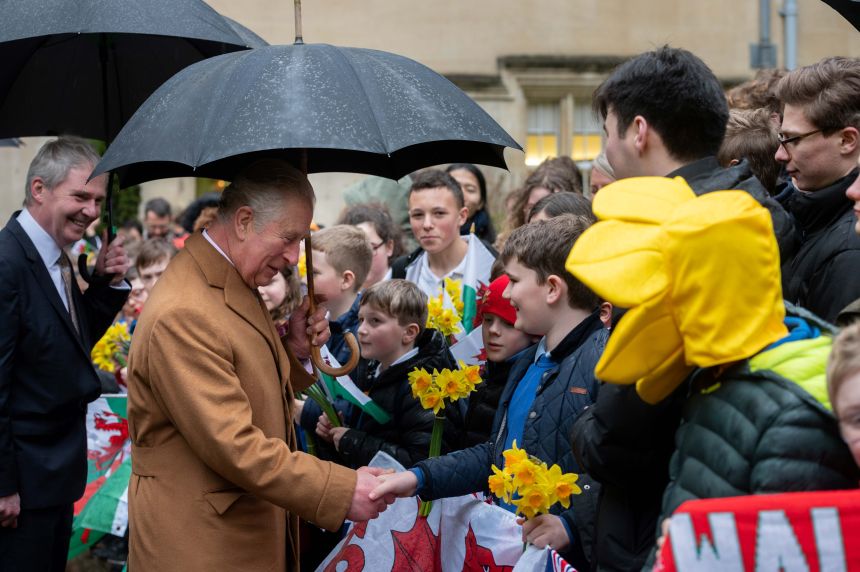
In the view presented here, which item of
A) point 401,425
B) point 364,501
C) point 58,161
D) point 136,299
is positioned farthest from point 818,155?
point 136,299

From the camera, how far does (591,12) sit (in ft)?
56.5

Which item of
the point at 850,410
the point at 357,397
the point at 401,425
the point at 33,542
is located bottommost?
the point at 33,542

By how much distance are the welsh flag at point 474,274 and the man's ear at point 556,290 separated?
1.84 m

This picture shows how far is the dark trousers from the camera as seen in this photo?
4512 mm

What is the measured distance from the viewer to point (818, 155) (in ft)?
12.3

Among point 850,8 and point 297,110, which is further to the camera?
point 850,8

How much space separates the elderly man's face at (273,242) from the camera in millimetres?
3678

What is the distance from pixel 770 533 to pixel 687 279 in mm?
531

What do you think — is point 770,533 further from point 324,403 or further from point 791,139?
point 324,403

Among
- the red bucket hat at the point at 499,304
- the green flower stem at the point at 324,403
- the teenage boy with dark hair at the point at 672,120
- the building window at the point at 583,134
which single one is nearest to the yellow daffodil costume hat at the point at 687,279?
the teenage boy with dark hair at the point at 672,120

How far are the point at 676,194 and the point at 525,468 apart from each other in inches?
44.3

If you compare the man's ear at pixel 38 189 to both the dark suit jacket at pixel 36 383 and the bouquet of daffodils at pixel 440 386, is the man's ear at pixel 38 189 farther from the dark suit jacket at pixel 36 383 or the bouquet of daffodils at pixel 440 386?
the bouquet of daffodils at pixel 440 386

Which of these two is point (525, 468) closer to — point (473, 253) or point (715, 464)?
point (715, 464)

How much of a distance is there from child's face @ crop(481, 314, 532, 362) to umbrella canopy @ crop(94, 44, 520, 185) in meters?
1.00
